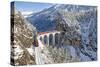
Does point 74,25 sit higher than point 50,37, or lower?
higher

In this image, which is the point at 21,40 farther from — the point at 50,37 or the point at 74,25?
the point at 74,25

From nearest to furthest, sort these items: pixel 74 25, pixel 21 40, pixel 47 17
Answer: pixel 21 40 → pixel 47 17 → pixel 74 25

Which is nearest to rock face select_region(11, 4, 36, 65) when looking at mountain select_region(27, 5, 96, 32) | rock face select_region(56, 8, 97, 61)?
mountain select_region(27, 5, 96, 32)

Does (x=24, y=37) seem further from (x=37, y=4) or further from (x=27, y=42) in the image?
(x=37, y=4)

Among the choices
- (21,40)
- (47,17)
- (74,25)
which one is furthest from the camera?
(74,25)

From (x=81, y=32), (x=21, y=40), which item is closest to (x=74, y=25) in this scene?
(x=81, y=32)

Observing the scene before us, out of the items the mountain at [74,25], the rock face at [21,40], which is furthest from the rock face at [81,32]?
the rock face at [21,40]

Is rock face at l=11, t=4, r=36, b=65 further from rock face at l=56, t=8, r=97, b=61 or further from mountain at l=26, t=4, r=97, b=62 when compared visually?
rock face at l=56, t=8, r=97, b=61
